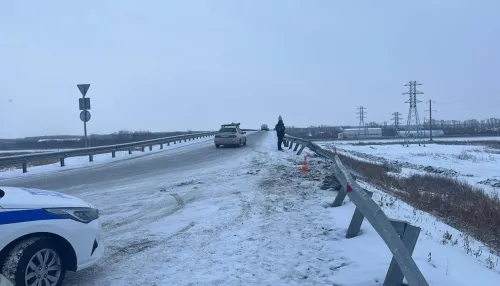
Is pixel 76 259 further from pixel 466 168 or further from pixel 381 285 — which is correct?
pixel 466 168

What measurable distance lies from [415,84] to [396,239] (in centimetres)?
7114

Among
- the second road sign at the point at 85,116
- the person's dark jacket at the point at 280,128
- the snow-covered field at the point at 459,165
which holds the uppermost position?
the second road sign at the point at 85,116

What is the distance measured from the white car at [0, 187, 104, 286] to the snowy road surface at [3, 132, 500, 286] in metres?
0.45

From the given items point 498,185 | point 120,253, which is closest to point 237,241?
point 120,253

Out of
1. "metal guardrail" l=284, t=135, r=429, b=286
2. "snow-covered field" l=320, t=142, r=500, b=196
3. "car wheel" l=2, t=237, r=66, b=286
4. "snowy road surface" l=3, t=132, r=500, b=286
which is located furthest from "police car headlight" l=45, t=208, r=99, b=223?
"snow-covered field" l=320, t=142, r=500, b=196

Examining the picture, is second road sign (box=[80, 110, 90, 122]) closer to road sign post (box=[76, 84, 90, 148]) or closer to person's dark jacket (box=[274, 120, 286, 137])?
road sign post (box=[76, 84, 90, 148])

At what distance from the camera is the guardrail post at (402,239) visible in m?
4.21

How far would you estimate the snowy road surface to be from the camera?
5125 millimetres

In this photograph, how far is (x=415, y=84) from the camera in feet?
227

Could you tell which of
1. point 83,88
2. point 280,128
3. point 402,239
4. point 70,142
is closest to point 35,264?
point 402,239

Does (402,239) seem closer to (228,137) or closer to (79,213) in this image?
(79,213)

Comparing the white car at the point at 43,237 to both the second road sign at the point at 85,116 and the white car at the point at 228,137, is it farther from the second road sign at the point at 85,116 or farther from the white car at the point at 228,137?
the white car at the point at 228,137

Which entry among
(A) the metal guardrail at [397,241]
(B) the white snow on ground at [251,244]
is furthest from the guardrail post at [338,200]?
(A) the metal guardrail at [397,241]

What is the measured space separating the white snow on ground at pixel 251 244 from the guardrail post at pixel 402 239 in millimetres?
393
